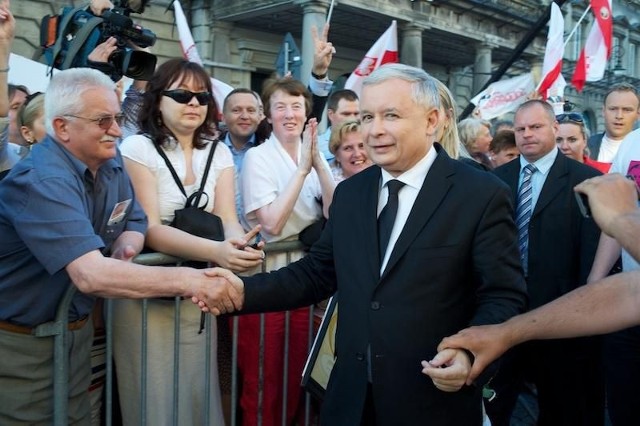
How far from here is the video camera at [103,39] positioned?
3.55 metres

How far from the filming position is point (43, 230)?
2.16m

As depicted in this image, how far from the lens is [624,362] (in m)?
3.06

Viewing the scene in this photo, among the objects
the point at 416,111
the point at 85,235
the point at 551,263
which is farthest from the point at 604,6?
the point at 85,235

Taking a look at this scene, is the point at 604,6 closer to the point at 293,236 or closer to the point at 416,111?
the point at 293,236

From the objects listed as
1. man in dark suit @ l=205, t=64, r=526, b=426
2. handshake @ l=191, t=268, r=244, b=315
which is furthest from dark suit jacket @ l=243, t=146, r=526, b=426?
handshake @ l=191, t=268, r=244, b=315

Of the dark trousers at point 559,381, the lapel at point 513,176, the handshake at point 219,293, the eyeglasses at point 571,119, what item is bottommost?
the dark trousers at point 559,381

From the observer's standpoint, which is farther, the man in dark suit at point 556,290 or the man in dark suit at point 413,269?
the man in dark suit at point 556,290

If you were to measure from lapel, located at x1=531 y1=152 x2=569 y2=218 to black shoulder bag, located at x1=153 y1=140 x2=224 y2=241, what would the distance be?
1860mm

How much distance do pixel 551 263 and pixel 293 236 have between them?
148 cm

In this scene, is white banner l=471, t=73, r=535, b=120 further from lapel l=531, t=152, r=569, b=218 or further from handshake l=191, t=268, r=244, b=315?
handshake l=191, t=268, r=244, b=315

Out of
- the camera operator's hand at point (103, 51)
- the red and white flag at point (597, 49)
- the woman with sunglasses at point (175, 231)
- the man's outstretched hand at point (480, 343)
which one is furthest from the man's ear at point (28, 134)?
the red and white flag at point (597, 49)

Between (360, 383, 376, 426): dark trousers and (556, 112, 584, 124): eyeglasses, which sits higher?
(556, 112, 584, 124): eyeglasses

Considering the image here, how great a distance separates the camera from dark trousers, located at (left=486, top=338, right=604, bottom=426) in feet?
11.6

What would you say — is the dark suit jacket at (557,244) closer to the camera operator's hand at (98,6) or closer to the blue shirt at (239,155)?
the blue shirt at (239,155)
